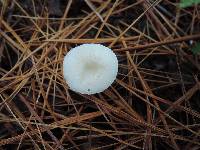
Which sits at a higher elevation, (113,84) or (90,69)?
(90,69)

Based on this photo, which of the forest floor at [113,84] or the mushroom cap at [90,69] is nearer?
the mushroom cap at [90,69]

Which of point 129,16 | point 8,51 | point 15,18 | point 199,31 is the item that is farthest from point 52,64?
point 199,31

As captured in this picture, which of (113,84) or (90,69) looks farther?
(113,84)

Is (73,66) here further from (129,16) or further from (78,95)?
(129,16)

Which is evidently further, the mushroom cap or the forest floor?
the forest floor
